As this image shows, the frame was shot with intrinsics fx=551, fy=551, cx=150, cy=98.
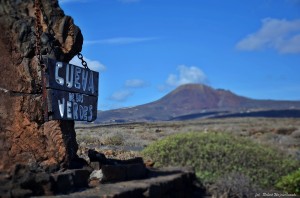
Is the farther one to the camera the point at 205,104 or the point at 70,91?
the point at 205,104

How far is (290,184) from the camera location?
46.5ft

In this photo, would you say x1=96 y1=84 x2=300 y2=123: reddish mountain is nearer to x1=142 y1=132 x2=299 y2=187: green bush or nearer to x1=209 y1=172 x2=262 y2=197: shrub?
x1=142 y1=132 x2=299 y2=187: green bush

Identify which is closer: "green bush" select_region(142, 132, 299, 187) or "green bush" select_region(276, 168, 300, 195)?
"green bush" select_region(276, 168, 300, 195)

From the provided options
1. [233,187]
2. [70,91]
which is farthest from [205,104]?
[70,91]

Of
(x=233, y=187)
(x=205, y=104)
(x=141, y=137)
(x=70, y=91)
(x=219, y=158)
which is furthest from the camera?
(x=205, y=104)

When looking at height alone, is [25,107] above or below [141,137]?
above

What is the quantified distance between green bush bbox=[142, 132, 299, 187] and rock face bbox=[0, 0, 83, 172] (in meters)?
5.85

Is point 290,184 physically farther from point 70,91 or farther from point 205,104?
point 205,104

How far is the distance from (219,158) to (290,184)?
2.02 meters

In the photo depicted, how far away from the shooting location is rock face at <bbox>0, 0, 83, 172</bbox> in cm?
842

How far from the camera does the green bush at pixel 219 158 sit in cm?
1460

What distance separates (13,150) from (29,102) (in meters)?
0.77

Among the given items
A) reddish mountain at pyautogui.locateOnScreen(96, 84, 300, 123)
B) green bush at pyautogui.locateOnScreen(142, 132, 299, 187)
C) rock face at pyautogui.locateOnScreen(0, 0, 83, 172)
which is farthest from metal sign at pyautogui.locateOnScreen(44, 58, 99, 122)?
reddish mountain at pyautogui.locateOnScreen(96, 84, 300, 123)

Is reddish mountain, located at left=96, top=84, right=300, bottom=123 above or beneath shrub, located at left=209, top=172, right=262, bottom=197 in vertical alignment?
above
